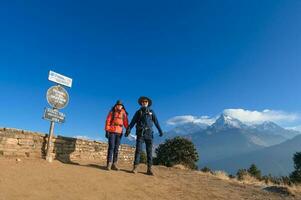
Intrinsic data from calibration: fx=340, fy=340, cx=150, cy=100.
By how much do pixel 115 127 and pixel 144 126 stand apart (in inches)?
40.0

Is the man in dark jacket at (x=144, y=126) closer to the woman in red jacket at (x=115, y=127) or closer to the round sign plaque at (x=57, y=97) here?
the woman in red jacket at (x=115, y=127)

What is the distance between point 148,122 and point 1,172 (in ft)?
16.4

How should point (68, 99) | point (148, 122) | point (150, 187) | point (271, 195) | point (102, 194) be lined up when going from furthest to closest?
A: 1. point (68, 99)
2. point (148, 122)
3. point (271, 195)
4. point (150, 187)
5. point (102, 194)

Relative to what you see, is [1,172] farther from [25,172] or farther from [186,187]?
[186,187]

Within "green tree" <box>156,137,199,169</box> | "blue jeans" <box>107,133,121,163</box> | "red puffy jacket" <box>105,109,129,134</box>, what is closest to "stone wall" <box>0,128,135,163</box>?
"blue jeans" <box>107,133,121,163</box>

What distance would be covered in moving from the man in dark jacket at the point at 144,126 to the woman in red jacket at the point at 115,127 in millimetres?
334

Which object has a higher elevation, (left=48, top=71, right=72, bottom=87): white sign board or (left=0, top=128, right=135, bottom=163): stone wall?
(left=48, top=71, right=72, bottom=87): white sign board

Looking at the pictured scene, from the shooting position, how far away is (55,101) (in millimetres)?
12789

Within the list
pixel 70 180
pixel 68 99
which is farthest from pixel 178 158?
pixel 70 180

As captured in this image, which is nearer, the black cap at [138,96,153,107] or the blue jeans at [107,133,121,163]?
the blue jeans at [107,133,121,163]

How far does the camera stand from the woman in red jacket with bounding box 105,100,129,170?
11719 millimetres

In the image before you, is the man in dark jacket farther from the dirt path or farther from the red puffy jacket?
the dirt path

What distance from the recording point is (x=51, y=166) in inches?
428

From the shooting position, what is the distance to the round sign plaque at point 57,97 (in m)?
12.6
